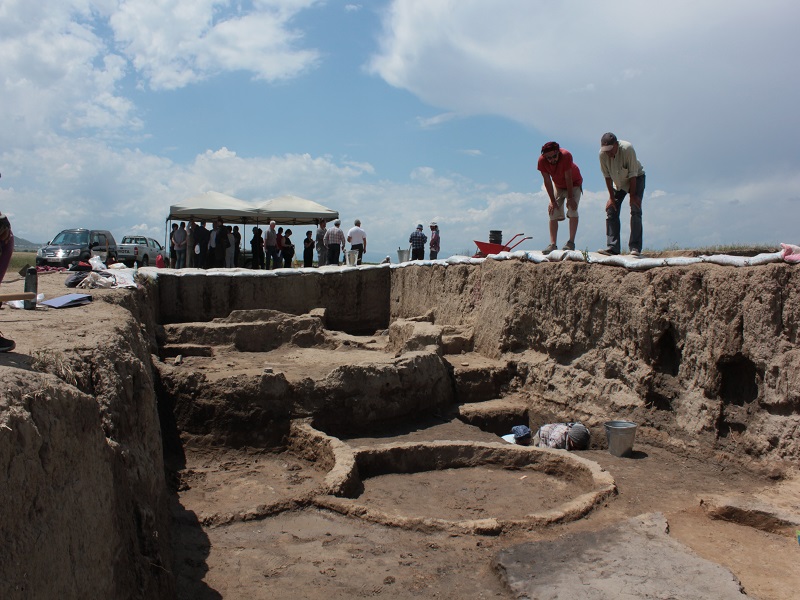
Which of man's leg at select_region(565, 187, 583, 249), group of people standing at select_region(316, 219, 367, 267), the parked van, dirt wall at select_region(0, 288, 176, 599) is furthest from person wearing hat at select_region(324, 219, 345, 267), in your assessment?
dirt wall at select_region(0, 288, 176, 599)

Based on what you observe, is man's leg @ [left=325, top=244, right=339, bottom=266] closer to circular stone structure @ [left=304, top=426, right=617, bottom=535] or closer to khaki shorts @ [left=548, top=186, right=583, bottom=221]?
khaki shorts @ [left=548, top=186, right=583, bottom=221]

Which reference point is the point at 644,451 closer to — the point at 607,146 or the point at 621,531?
the point at 621,531

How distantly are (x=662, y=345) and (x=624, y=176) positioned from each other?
1.90 m

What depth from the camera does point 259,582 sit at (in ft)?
14.0

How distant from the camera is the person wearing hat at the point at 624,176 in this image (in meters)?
7.62

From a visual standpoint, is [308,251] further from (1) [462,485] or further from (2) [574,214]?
(1) [462,485]

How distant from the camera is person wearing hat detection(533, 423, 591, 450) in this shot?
7.11 m

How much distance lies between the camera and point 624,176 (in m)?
7.70

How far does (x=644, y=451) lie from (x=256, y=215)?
12.4m

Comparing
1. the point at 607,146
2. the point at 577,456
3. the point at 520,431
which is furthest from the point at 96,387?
the point at 607,146

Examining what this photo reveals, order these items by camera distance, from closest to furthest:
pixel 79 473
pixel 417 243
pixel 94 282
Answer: pixel 79 473 → pixel 94 282 → pixel 417 243

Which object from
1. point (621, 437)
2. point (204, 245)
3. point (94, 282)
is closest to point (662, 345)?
point (621, 437)

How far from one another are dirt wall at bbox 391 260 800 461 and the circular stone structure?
4.14 ft

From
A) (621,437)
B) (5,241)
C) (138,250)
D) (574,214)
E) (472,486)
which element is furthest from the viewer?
(138,250)
